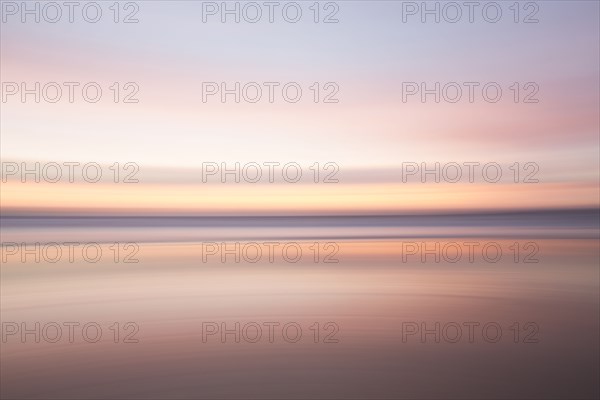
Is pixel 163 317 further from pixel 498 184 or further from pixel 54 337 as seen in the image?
pixel 498 184

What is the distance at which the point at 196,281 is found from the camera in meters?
1.78

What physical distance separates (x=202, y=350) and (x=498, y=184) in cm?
92

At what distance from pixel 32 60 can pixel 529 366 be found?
1.59 meters

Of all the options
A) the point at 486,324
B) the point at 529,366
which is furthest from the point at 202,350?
the point at 529,366

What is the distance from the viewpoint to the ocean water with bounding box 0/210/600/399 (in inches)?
69.4

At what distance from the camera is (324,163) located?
1774 mm

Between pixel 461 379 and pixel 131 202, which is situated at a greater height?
pixel 131 202

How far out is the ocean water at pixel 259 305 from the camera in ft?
5.79

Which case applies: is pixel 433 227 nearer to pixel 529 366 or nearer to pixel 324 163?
pixel 324 163

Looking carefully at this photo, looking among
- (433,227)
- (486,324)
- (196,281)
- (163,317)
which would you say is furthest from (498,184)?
(163,317)

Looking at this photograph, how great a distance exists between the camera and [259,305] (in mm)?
1776

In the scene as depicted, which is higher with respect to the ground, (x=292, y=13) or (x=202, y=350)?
(x=292, y=13)

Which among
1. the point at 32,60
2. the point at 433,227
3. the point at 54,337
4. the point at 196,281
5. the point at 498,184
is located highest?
the point at 32,60

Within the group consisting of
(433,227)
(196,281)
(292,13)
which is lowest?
(196,281)
